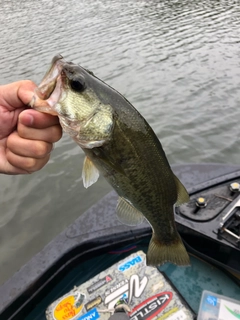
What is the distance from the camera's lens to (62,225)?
18.7ft

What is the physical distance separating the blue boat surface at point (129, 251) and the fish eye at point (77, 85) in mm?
1959

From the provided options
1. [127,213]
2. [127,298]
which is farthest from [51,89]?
[127,298]

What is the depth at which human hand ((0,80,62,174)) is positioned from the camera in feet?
6.11

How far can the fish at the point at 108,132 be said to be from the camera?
1.75m

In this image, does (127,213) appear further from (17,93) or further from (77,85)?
(17,93)

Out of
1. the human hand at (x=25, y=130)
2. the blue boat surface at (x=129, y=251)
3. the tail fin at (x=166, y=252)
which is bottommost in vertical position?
the blue boat surface at (x=129, y=251)

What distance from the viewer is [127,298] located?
2.80 m

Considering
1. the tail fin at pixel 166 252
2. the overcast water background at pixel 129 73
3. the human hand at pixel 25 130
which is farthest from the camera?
the overcast water background at pixel 129 73

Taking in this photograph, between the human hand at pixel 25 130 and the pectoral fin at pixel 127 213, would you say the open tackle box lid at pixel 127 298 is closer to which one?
the pectoral fin at pixel 127 213

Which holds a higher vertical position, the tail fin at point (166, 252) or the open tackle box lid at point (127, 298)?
the tail fin at point (166, 252)

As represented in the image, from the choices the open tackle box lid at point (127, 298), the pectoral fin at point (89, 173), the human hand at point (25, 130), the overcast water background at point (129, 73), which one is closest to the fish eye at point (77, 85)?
the human hand at point (25, 130)

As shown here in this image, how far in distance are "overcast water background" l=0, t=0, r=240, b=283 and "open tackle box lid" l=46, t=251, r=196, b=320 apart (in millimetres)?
2479

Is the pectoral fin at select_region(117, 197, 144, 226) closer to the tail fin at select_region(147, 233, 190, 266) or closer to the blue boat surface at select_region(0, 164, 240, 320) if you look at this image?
the tail fin at select_region(147, 233, 190, 266)

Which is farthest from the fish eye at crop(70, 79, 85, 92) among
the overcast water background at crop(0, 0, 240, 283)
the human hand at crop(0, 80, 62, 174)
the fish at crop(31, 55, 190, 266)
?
the overcast water background at crop(0, 0, 240, 283)
